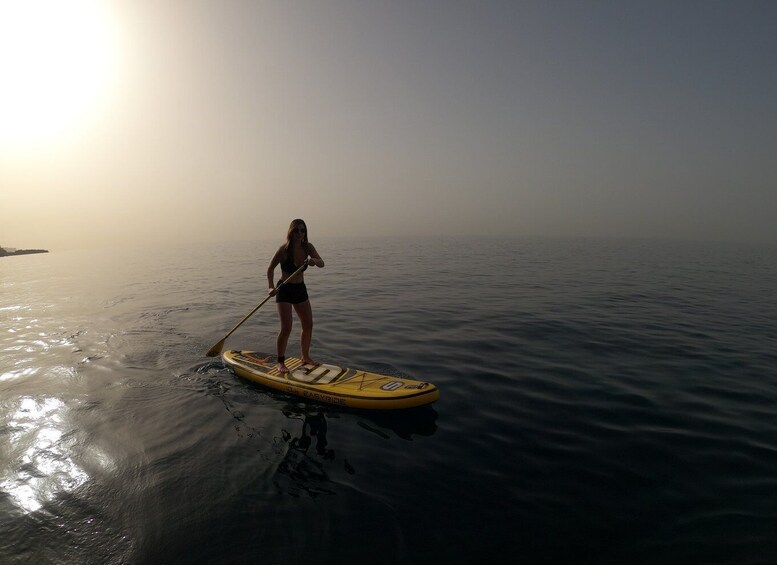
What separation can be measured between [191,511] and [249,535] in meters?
0.82

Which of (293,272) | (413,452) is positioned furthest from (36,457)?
(413,452)

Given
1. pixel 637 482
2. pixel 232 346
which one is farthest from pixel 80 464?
pixel 637 482

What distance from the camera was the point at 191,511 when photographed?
3818 millimetres

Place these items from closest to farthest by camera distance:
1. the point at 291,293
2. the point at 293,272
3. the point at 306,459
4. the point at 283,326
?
the point at 306,459
the point at 293,272
the point at 291,293
the point at 283,326

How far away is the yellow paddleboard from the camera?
580 cm

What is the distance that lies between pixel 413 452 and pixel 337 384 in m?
2.11

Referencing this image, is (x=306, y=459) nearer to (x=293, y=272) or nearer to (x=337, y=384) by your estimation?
(x=337, y=384)

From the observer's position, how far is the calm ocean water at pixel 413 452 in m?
3.43

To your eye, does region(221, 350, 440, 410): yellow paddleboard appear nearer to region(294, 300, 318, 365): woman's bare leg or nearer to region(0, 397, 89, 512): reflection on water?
region(294, 300, 318, 365): woman's bare leg

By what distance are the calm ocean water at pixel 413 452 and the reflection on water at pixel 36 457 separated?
3 cm

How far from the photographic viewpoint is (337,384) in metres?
6.50

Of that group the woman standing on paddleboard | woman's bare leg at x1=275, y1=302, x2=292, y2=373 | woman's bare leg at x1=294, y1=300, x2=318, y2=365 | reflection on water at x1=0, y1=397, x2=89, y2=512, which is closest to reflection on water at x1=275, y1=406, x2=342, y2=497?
woman's bare leg at x1=275, y1=302, x2=292, y2=373

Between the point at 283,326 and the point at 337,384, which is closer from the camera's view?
the point at 337,384

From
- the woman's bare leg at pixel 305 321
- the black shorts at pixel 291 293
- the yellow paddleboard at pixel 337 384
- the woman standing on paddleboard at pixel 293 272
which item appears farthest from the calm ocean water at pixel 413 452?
the black shorts at pixel 291 293
